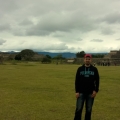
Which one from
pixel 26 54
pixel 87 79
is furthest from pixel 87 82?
pixel 26 54

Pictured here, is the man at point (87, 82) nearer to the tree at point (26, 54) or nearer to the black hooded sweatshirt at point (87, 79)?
the black hooded sweatshirt at point (87, 79)

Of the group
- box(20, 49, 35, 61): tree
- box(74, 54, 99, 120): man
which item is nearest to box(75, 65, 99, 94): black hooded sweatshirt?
box(74, 54, 99, 120): man

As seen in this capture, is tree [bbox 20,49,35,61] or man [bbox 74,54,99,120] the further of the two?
tree [bbox 20,49,35,61]

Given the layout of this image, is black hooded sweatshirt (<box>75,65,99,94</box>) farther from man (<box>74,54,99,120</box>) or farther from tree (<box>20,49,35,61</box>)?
tree (<box>20,49,35,61</box>)

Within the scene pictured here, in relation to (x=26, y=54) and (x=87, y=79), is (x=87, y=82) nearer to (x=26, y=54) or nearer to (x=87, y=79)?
(x=87, y=79)

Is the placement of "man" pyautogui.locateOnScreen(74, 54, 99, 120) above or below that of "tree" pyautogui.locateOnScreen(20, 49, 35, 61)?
below

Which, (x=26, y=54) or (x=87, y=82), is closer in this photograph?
(x=87, y=82)

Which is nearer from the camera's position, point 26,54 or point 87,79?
point 87,79

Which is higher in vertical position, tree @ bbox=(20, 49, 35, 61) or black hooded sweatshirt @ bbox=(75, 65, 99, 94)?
tree @ bbox=(20, 49, 35, 61)

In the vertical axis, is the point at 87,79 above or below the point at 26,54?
below

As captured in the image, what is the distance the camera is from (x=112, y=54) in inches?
4715

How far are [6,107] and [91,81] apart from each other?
441cm

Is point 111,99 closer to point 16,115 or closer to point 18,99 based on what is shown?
point 18,99

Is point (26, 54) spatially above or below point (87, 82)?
above
